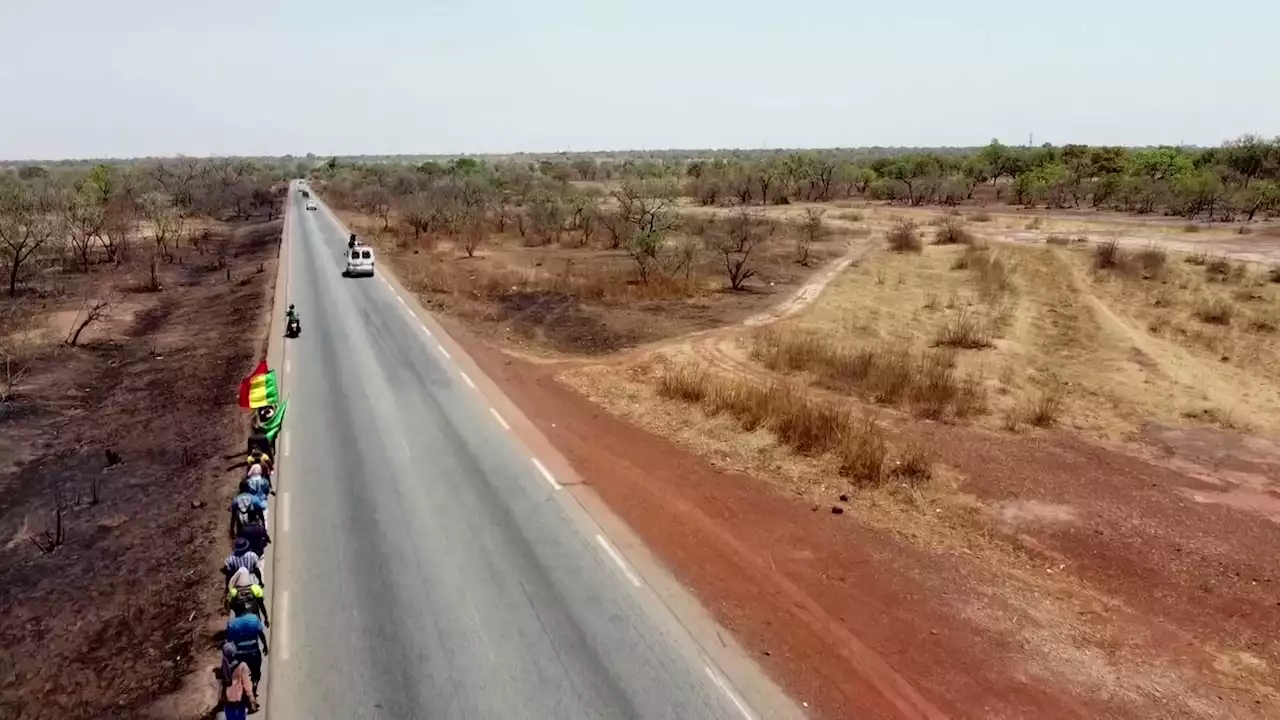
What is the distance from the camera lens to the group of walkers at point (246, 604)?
823cm

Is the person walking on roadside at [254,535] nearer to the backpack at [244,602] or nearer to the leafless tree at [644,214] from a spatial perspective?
the backpack at [244,602]

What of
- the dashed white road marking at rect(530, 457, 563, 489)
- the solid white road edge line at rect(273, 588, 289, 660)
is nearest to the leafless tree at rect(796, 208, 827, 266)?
the dashed white road marking at rect(530, 457, 563, 489)

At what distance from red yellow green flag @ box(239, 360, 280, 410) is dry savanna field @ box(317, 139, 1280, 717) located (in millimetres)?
8154

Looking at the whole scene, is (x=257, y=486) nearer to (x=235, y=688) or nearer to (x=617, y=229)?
(x=235, y=688)

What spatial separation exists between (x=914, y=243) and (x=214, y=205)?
76210 mm

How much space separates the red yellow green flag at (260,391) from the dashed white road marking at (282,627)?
7.16 metres

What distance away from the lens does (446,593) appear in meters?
11.1

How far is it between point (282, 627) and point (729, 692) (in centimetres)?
602

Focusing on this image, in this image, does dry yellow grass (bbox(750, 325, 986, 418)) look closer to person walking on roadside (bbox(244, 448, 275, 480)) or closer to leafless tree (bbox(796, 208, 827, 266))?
person walking on roadside (bbox(244, 448, 275, 480))

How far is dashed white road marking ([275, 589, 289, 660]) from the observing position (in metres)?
9.72

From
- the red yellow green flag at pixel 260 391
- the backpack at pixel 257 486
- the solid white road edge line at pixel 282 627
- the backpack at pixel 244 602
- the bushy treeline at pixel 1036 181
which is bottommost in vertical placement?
the solid white road edge line at pixel 282 627

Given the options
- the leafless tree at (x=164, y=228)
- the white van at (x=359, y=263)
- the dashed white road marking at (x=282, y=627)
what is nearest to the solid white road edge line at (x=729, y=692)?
the dashed white road marking at (x=282, y=627)

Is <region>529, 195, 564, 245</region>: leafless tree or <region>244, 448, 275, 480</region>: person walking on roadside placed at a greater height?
<region>529, 195, 564, 245</region>: leafless tree

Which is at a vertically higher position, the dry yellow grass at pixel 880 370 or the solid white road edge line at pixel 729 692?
the dry yellow grass at pixel 880 370
